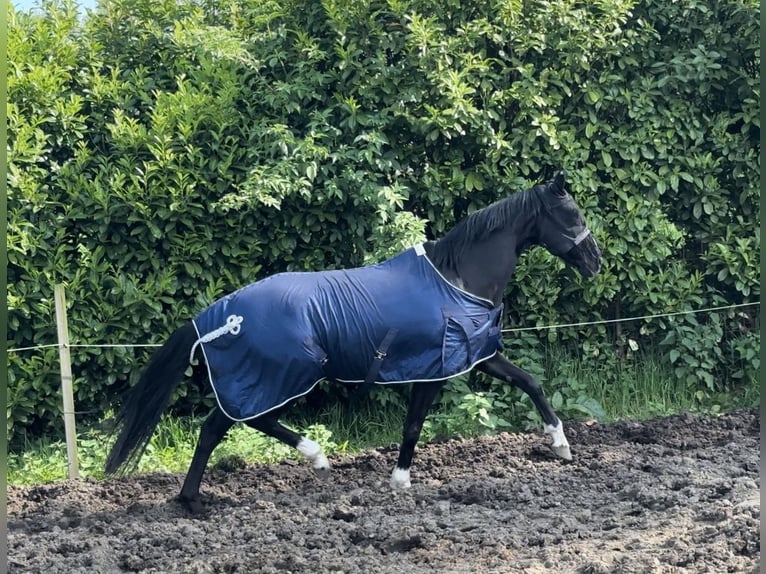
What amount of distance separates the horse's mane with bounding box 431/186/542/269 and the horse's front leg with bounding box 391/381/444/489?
0.75 m

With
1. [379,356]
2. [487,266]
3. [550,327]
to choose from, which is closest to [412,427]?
[379,356]

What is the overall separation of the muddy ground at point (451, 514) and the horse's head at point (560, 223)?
1345mm

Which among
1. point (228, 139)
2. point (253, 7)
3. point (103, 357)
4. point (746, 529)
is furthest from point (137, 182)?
point (746, 529)

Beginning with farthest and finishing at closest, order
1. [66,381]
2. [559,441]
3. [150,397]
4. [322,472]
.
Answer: [66,381], [559,441], [322,472], [150,397]

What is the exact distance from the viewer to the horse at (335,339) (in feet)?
16.3

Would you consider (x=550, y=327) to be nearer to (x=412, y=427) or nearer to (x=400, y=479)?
(x=412, y=427)

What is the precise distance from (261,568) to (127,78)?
4.40 m

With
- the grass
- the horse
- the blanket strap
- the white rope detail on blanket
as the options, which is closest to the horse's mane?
the horse

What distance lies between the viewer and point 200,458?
5066mm

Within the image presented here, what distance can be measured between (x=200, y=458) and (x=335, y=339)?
3.41 ft

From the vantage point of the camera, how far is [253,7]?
715 cm

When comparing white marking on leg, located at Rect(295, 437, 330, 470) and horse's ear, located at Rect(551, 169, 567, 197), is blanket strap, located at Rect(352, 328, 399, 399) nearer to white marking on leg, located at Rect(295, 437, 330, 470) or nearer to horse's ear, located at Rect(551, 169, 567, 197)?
white marking on leg, located at Rect(295, 437, 330, 470)

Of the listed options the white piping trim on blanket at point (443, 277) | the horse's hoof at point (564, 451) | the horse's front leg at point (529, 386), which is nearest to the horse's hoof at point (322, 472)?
the horse's front leg at point (529, 386)

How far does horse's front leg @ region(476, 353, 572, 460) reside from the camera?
5.48 metres
